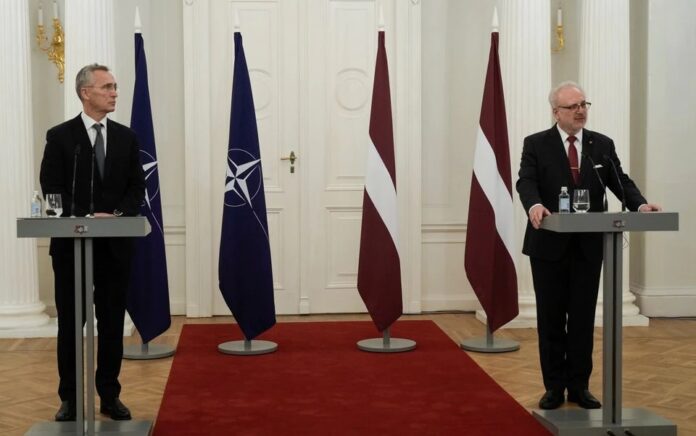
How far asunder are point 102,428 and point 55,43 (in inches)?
163

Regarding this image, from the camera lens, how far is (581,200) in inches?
157

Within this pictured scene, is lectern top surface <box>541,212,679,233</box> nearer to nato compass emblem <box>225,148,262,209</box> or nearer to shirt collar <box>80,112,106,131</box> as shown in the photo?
shirt collar <box>80,112,106,131</box>

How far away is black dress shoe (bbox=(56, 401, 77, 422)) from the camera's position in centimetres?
425

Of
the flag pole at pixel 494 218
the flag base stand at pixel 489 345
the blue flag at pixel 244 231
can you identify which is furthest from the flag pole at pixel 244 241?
the flag pole at pixel 494 218

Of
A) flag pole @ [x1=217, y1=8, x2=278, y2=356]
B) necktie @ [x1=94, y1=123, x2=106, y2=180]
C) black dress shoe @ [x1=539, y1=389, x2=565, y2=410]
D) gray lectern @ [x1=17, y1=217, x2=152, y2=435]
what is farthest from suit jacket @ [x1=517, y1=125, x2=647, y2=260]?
flag pole @ [x1=217, y1=8, x2=278, y2=356]

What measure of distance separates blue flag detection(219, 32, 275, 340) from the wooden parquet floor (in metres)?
0.62

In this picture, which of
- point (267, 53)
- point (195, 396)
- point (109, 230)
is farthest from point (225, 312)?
point (109, 230)

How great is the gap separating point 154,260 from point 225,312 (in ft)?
5.63

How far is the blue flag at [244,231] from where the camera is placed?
241 inches

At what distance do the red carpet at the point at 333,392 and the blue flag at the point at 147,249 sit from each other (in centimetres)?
33

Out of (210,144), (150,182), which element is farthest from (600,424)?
(210,144)

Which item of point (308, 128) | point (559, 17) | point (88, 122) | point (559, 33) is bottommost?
point (88, 122)

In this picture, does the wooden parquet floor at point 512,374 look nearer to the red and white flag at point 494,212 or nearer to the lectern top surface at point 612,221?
the red and white flag at point 494,212

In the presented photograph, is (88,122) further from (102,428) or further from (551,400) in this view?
(551,400)
